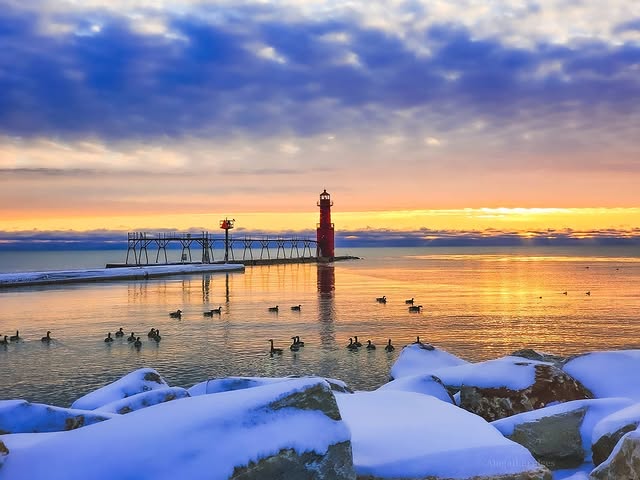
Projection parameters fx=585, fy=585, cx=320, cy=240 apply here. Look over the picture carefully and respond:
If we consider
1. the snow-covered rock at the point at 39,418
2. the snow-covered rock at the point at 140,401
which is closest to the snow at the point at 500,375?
the snow-covered rock at the point at 140,401

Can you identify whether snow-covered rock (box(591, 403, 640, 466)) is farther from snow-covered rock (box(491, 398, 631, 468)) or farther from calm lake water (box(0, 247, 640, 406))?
calm lake water (box(0, 247, 640, 406))

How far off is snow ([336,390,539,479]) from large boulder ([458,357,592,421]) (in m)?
3.01

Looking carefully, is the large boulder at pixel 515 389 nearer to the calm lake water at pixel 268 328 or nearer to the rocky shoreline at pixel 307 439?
the rocky shoreline at pixel 307 439

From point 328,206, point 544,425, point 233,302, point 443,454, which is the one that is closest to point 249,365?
point 544,425

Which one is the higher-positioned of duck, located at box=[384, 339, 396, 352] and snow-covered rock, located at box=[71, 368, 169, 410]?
snow-covered rock, located at box=[71, 368, 169, 410]

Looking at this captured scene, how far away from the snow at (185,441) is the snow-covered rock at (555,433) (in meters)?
4.16

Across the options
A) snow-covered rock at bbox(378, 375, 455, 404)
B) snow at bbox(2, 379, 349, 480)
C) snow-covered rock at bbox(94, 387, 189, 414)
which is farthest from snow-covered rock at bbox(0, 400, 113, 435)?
snow-covered rock at bbox(378, 375, 455, 404)

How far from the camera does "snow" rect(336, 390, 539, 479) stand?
677 centimetres

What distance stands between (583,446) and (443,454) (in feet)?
11.8

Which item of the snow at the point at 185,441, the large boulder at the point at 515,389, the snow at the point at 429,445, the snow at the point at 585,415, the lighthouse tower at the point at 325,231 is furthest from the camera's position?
the lighthouse tower at the point at 325,231

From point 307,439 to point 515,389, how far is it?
6.57 meters

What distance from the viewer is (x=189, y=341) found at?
1062 inches

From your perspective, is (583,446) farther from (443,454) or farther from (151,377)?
(151,377)

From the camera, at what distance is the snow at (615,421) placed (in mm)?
8180
